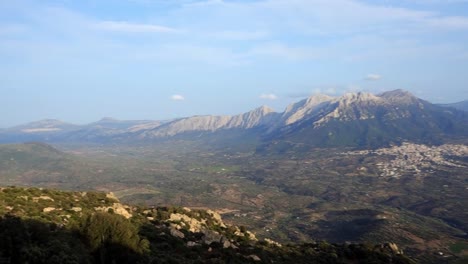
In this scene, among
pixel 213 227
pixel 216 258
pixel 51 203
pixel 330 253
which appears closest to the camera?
pixel 216 258

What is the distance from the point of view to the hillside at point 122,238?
111 ft

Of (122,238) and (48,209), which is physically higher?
(48,209)

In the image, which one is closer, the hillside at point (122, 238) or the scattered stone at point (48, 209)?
the hillside at point (122, 238)

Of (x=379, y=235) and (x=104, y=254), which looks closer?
(x=104, y=254)

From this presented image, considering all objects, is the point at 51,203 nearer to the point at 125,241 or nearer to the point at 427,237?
the point at 125,241

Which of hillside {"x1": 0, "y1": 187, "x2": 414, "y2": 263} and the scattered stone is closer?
hillside {"x1": 0, "y1": 187, "x2": 414, "y2": 263}

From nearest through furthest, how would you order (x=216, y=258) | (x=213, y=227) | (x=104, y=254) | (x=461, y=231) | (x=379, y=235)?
(x=104, y=254)
(x=216, y=258)
(x=213, y=227)
(x=379, y=235)
(x=461, y=231)

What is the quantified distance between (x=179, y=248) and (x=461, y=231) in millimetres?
193923

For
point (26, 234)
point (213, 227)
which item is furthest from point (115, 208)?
point (26, 234)

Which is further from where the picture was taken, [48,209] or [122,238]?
[48,209]

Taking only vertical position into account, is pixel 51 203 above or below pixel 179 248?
above

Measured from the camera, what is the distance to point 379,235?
168625 millimetres

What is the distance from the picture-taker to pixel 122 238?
1537 inches

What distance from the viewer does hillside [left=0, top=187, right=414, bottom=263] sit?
33750 millimetres
